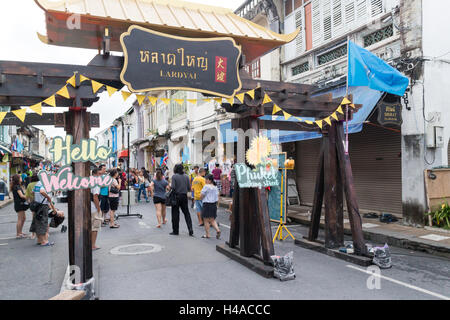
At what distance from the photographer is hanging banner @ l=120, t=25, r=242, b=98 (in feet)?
18.0

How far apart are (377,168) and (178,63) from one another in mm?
8345

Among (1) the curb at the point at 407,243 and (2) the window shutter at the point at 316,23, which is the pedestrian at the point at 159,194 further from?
(2) the window shutter at the point at 316,23

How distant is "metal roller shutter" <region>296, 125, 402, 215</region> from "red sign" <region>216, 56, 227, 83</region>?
23.1ft

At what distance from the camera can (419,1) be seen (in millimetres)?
9367

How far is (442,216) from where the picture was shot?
8969mm

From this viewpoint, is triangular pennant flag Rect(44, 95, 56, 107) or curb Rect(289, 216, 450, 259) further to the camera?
curb Rect(289, 216, 450, 259)

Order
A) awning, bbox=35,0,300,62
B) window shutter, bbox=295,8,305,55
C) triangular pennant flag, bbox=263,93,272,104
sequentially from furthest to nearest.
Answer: window shutter, bbox=295,8,305,55
triangular pennant flag, bbox=263,93,272,104
awning, bbox=35,0,300,62

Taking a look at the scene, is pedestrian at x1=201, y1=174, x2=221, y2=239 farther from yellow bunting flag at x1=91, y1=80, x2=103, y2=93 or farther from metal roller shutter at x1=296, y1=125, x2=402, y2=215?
metal roller shutter at x1=296, y1=125, x2=402, y2=215

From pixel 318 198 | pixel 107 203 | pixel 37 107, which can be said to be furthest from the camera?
pixel 107 203

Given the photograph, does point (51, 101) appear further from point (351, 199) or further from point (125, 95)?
point (351, 199)

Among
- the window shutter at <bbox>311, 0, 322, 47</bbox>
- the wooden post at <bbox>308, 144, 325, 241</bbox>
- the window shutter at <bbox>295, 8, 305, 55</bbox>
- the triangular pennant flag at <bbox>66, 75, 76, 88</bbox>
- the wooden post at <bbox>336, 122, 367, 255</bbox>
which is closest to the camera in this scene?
the triangular pennant flag at <bbox>66, 75, 76, 88</bbox>

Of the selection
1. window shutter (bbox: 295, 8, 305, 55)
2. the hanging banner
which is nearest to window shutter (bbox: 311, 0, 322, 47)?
window shutter (bbox: 295, 8, 305, 55)

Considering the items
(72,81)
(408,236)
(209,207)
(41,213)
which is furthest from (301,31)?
(41,213)

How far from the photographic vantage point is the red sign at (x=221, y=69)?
6102 millimetres
